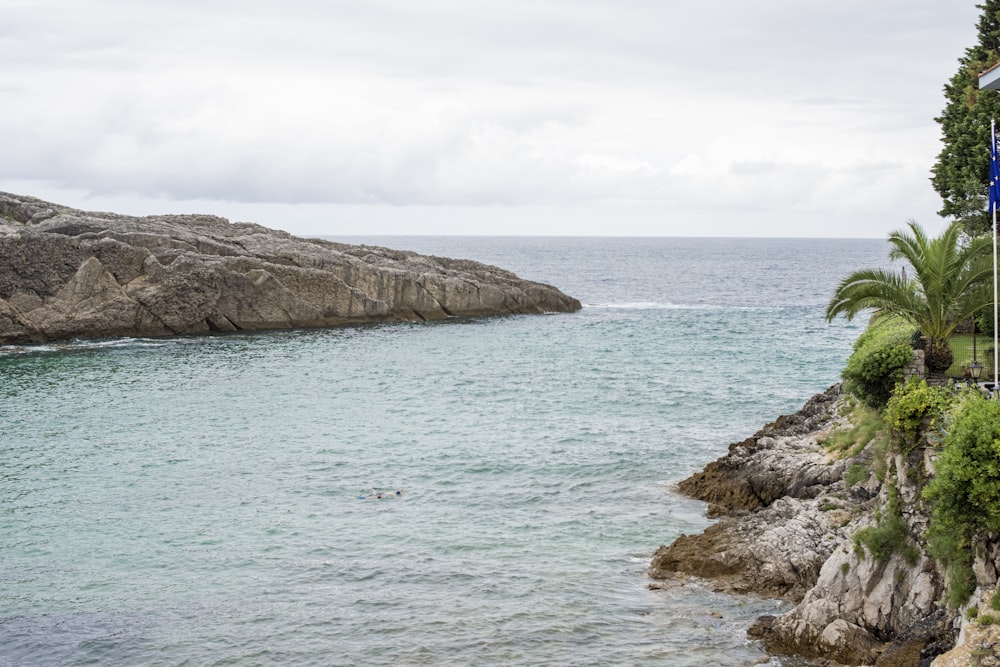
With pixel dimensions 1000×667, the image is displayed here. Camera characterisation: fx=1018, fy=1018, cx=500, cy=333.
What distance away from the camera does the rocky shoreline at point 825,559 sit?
60.7ft

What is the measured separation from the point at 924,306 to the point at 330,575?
57.5 feet

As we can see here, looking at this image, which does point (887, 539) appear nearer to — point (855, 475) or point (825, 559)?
point (825, 559)

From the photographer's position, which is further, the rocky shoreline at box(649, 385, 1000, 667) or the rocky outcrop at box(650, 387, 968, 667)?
the rocky outcrop at box(650, 387, 968, 667)

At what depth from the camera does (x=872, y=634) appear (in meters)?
19.6

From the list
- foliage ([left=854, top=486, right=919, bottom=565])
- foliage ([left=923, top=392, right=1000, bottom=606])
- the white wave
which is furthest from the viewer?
the white wave

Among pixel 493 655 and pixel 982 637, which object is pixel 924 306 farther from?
pixel 493 655

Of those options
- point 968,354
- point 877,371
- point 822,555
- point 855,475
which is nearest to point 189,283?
point 855,475

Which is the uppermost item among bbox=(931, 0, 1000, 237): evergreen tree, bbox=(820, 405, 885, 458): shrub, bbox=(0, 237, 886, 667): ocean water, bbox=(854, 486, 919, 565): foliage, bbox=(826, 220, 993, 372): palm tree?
bbox=(931, 0, 1000, 237): evergreen tree

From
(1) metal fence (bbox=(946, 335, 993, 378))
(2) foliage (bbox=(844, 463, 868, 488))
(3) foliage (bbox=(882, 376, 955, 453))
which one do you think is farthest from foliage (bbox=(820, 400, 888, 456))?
(3) foliage (bbox=(882, 376, 955, 453))

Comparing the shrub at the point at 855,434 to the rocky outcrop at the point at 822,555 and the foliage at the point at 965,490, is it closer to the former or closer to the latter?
the rocky outcrop at the point at 822,555

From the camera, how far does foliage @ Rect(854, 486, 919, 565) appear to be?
795 inches

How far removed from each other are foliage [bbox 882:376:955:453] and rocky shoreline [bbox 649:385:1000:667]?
376 millimetres

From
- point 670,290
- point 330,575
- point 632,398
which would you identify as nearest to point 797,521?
point 330,575

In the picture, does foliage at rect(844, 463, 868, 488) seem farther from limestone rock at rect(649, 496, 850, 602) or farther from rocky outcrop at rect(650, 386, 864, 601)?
limestone rock at rect(649, 496, 850, 602)
